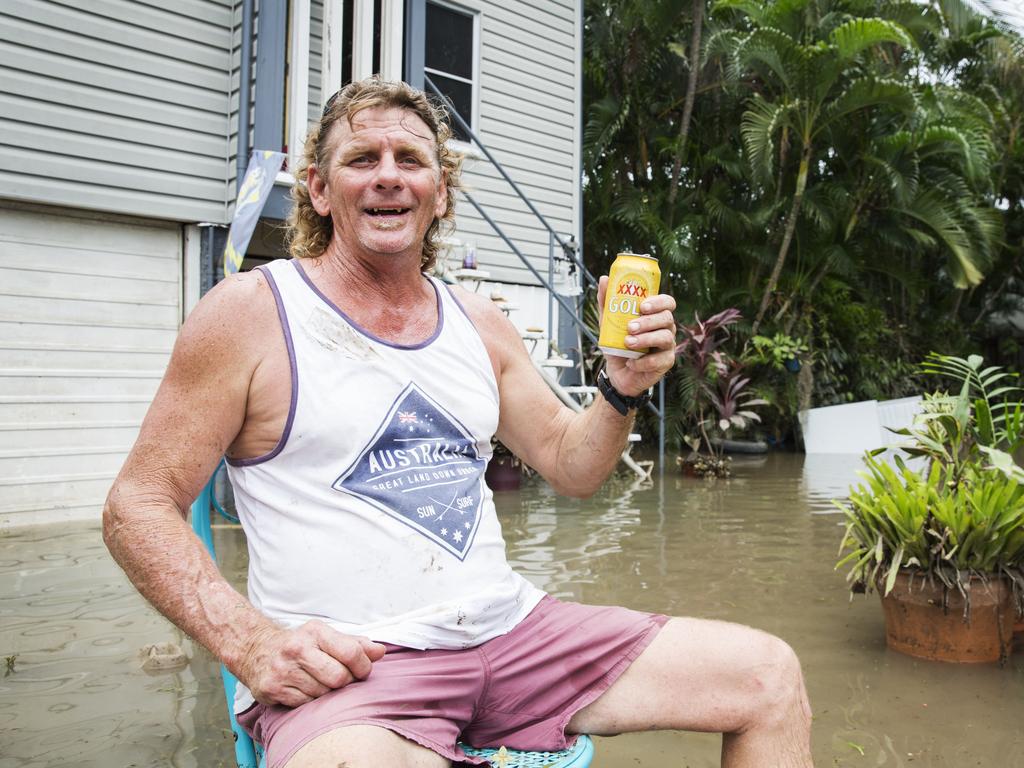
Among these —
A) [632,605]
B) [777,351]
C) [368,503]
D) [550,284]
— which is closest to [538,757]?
[368,503]

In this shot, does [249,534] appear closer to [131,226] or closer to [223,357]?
[223,357]

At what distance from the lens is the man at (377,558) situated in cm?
132

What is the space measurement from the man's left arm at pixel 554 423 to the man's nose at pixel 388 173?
1.29 feet

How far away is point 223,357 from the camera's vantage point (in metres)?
1.47

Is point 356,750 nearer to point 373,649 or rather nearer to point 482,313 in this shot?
point 373,649

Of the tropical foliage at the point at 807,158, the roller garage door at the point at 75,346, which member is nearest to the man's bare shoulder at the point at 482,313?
the roller garage door at the point at 75,346

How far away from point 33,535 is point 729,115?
12124 millimetres

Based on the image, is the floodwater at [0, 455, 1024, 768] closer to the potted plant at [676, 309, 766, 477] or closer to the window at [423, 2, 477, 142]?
the potted plant at [676, 309, 766, 477]

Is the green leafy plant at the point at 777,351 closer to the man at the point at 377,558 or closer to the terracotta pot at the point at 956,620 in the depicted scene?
the terracotta pot at the point at 956,620

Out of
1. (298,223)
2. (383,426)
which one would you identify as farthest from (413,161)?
(383,426)

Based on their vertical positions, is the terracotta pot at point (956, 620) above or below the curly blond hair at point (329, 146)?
below

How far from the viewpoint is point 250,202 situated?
598 cm

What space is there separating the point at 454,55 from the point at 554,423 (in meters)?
7.58

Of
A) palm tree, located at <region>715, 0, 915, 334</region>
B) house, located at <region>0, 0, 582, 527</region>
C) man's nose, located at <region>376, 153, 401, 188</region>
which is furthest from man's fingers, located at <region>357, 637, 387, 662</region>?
palm tree, located at <region>715, 0, 915, 334</region>
